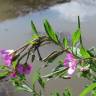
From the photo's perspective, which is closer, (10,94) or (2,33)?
(10,94)

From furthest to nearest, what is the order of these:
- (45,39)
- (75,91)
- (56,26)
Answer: (56,26), (75,91), (45,39)

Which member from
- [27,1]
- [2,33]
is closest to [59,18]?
[2,33]

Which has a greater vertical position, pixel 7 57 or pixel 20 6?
pixel 20 6

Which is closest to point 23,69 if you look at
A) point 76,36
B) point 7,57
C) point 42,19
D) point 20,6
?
point 7,57

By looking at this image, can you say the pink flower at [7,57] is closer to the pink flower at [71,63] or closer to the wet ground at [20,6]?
the pink flower at [71,63]

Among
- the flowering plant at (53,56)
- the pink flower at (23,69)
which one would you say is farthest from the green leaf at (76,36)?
the pink flower at (23,69)

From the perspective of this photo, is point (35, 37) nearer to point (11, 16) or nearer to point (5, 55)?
point (5, 55)

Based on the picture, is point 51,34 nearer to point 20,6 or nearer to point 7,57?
point 7,57

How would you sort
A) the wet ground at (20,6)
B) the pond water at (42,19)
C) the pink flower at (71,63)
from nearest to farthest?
the pink flower at (71,63) < the pond water at (42,19) < the wet ground at (20,6)
